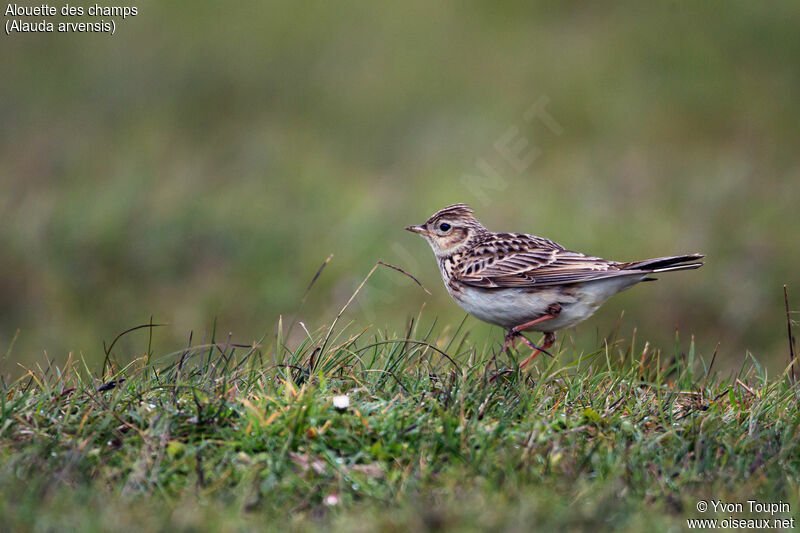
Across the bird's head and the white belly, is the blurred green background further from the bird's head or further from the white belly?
the white belly

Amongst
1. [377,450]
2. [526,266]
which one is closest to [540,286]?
[526,266]

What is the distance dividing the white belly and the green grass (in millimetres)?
803

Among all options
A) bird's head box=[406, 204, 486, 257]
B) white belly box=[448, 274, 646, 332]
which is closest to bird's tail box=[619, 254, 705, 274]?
white belly box=[448, 274, 646, 332]

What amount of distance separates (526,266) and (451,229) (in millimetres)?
983

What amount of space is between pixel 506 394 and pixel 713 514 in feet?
4.91

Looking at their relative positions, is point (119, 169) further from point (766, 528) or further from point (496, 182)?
point (766, 528)

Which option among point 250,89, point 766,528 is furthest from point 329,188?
point 766,528

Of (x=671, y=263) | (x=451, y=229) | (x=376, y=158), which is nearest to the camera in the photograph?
(x=671, y=263)

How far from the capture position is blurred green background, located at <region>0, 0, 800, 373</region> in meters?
10.9

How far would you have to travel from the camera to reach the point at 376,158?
47.6 feet

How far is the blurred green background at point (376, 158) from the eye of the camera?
1094cm

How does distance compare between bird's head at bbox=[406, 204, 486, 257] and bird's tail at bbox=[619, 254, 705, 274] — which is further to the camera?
bird's head at bbox=[406, 204, 486, 257]

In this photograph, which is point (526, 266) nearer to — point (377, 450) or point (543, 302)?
point (543, 302)

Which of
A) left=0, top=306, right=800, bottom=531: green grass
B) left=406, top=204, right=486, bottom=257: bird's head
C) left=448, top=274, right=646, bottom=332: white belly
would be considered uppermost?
left=406, top=204, right=486, bottom=257: bird's head
